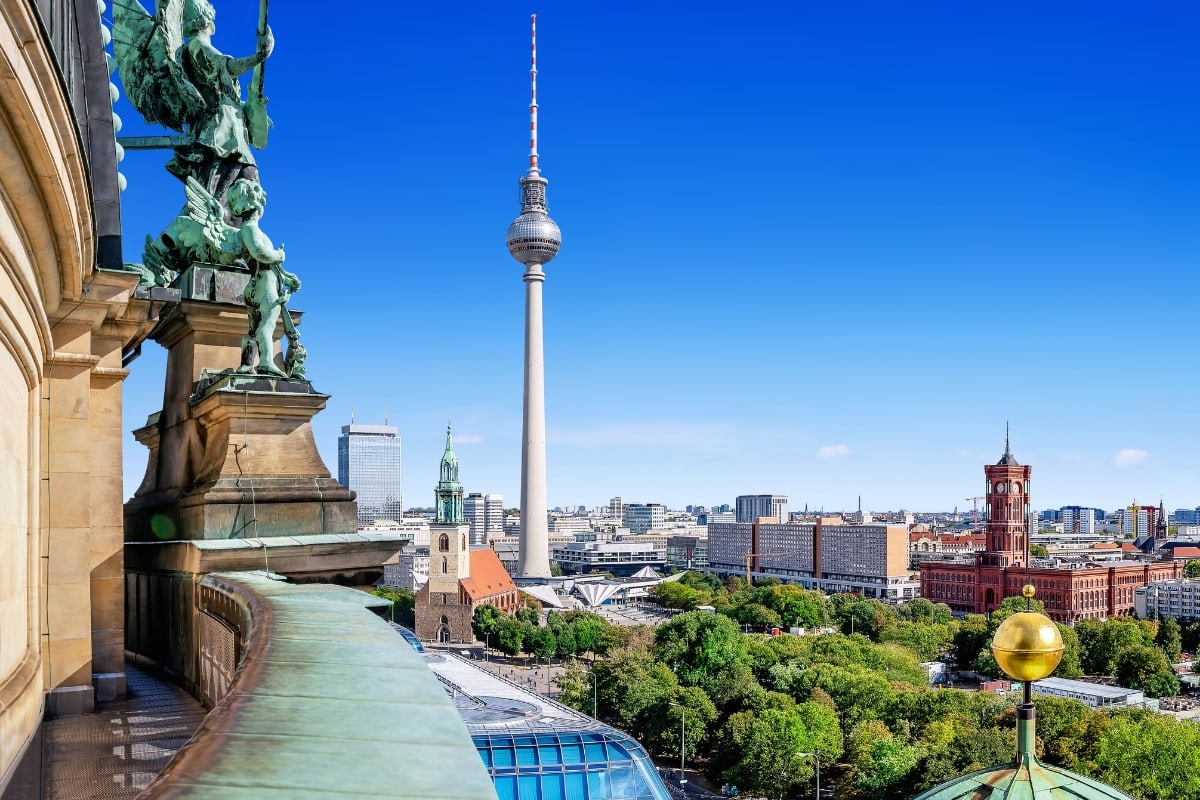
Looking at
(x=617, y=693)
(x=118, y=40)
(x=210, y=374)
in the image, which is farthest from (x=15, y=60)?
(x=617, y=693)

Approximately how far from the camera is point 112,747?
27.0 ft

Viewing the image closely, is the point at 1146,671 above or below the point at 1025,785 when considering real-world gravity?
below

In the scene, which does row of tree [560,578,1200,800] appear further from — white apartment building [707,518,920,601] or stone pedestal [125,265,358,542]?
white apartment building [707,518,920,601]

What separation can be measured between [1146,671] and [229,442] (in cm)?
8072

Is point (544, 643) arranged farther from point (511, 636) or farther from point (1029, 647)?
point (1029, 647)

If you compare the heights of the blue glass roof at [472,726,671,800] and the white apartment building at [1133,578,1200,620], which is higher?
the blue glass roof at [472,726,671,800]

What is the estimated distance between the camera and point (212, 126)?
13.5m

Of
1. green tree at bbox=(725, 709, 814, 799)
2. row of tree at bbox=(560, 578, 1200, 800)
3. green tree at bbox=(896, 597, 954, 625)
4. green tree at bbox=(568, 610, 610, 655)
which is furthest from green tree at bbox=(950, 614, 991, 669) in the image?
green tree at bbox=(725, 709, 814, 799)

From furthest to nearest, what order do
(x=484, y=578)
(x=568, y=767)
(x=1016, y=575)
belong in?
(x=1016, y=575), (x=484, y=578), (x=568, y=767)

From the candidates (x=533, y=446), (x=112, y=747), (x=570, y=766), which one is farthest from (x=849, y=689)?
(x=533, y=446)

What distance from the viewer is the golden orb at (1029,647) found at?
525 cm

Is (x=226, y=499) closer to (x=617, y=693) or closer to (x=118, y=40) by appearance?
(x=118, y=40)

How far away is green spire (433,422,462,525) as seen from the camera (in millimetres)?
102125

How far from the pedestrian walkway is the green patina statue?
4249mm
